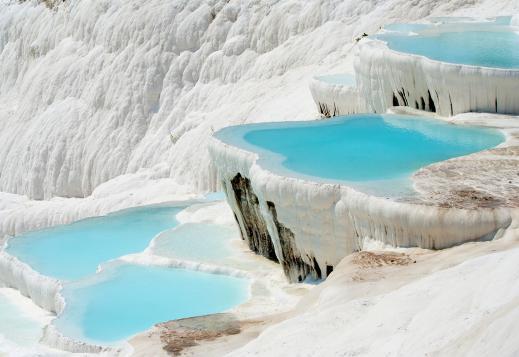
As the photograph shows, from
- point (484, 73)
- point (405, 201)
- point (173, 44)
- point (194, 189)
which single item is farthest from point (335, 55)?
point (405, 201)

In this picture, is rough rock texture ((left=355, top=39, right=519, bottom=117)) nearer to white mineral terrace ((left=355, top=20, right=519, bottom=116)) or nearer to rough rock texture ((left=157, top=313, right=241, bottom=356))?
white mineral terrace ((left=355, top=20, right=519, bottom=116))

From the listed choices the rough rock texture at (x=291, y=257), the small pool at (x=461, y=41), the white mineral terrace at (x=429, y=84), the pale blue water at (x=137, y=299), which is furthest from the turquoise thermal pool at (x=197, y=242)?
the small pool at (x=461, y=41)

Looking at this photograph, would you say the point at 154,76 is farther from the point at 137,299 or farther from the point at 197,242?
the point at 137,299

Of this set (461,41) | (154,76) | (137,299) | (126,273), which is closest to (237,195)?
(126,273)

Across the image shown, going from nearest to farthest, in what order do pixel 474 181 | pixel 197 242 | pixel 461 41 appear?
pixel 474 181 → pixel 197 242 → pixel 461 41

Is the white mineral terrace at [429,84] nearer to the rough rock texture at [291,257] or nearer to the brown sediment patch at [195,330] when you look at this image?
the rough rock texture at [291,257]
